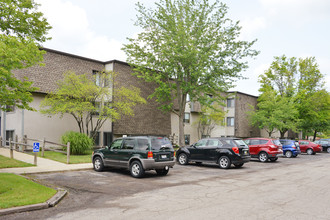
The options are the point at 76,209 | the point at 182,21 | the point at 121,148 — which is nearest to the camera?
the point at 76,209

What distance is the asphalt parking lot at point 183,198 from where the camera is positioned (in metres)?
6.60

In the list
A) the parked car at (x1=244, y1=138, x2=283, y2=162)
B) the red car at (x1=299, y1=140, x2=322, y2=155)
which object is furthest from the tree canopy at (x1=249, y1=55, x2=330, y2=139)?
the parked car at (x1=244, y1=138, x2=283, y2=162)

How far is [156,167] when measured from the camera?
482 inches

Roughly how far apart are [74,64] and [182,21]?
432 inches

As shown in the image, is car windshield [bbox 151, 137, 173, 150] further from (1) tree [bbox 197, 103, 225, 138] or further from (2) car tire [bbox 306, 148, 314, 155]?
(2) car tire [bbox 306, 148, 314, 155]

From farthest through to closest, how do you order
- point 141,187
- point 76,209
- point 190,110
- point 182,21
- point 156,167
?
point 190,110 < point 182,21 < point 156,167 < point 141,187 < point 76,209

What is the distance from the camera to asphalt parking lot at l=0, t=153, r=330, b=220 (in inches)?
260

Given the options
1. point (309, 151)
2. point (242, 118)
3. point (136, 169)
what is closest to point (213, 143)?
point (136, 169)

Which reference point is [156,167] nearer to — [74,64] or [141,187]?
[141,187]

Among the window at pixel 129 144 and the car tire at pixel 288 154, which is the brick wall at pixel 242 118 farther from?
the window at pixel 129 144

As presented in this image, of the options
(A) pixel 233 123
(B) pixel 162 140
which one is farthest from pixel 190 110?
(B) pixel 162 140

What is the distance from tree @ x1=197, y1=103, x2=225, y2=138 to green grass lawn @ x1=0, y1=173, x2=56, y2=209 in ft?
91.0

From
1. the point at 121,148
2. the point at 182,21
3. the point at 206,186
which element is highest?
the point at 182,21

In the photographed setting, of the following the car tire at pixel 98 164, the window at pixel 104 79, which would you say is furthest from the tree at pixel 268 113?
the car tire at pixel 98 164
